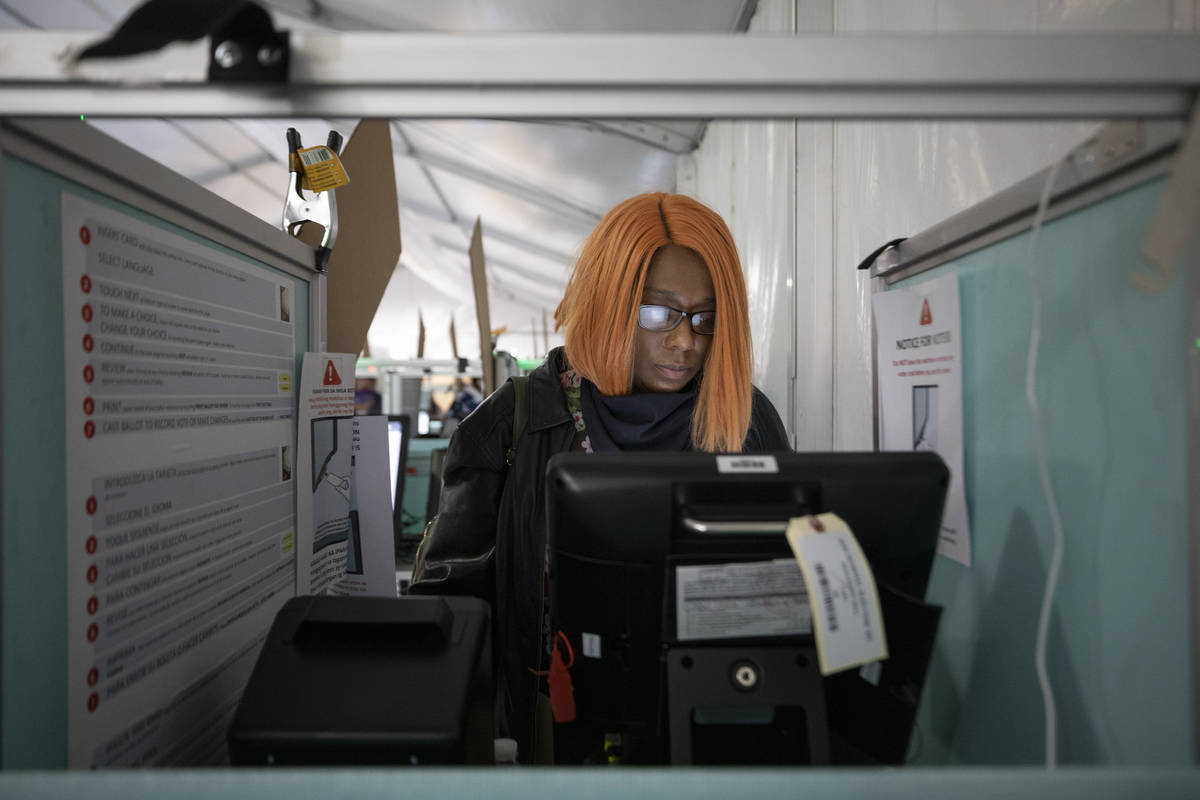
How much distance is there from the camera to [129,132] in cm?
453

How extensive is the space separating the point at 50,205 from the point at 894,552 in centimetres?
72

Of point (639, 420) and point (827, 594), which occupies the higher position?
point (639, 420)

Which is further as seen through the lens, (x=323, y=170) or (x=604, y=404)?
(x=604, y=404)

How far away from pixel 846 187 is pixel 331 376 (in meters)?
1.27

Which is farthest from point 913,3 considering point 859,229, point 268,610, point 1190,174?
point 268,610

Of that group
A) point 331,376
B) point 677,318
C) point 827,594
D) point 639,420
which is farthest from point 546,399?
point 827,594

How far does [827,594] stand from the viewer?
1.59 ft

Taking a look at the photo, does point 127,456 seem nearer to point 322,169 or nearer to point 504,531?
point 322,169

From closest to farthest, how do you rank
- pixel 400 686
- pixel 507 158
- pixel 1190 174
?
pixel 1190 174 → pixel 400 686 → pixel 507 158

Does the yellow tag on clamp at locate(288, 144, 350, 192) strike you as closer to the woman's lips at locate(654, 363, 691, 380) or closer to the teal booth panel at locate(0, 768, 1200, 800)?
the woman's lips at locate(654, 363, 691, 380)

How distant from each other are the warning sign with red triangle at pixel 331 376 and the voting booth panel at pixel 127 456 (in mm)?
141

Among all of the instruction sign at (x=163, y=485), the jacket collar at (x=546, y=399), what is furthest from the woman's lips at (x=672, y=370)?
the instruction sign at (x=163, y=485)

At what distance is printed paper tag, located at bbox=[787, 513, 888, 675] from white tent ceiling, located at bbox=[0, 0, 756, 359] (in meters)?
0.59

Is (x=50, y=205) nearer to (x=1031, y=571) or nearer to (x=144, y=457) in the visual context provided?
(x=144, y=457)
